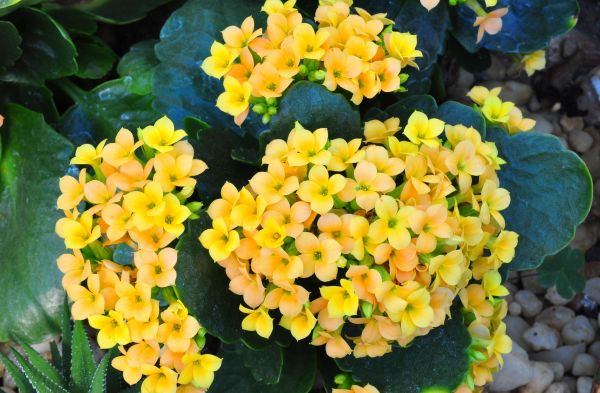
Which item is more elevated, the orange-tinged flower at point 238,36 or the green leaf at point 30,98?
the orange-tinged flower at point 238,36

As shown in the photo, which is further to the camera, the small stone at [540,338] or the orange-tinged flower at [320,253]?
the small stone at [540,338]

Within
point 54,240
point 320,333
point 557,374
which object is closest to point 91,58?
point 54,240

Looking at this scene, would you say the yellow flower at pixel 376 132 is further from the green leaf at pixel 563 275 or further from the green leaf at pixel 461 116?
the green leaf at pixel 563 275

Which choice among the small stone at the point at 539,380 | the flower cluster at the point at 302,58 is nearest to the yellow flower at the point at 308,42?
the flower cluster at the point at 302,58

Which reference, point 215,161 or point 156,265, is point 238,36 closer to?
point 215,161

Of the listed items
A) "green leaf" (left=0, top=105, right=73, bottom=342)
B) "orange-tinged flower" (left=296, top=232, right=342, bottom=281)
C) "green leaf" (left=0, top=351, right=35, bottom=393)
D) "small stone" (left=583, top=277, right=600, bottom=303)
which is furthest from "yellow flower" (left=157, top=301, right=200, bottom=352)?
"small stone" (left=583, top=277, right=600, bottom=303)
